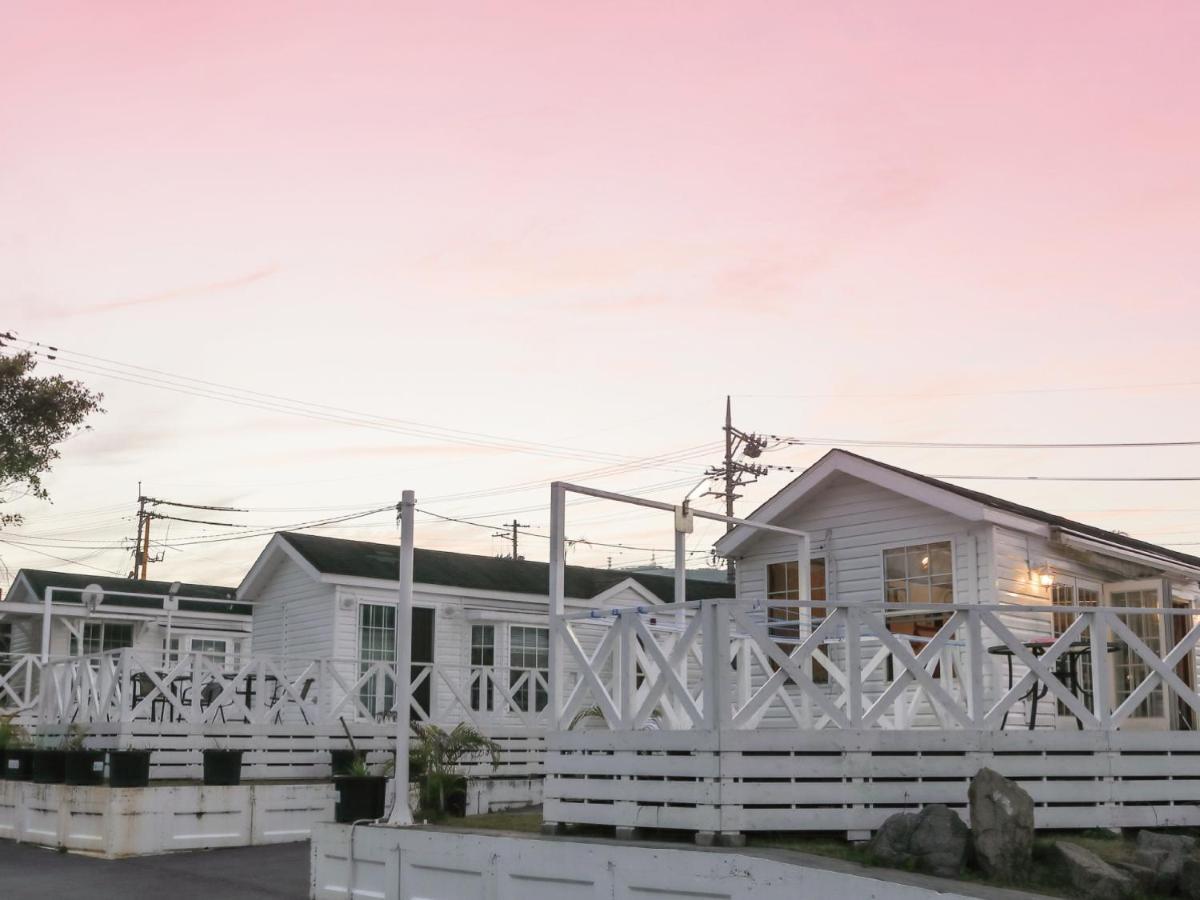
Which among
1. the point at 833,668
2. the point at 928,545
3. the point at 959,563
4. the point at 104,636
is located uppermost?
the point at 928,545

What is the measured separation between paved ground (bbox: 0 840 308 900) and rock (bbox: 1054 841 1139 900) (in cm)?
629

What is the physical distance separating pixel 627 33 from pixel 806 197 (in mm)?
2927

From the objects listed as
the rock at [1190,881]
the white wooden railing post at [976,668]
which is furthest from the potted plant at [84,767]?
the rock at [1190,881]

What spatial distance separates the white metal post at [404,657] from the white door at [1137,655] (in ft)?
27.3

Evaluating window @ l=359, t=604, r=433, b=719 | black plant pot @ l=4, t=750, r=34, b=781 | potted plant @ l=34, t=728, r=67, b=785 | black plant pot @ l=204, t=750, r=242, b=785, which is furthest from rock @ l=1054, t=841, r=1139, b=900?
window @ l=359, t=604, r=433, b=719

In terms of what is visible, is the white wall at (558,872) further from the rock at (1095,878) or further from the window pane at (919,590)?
the window pane at (919,590)

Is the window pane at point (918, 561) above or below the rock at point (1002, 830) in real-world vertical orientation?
above

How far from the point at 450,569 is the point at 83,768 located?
34.0 feet

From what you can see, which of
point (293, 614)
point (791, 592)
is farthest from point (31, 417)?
point (791, 592)

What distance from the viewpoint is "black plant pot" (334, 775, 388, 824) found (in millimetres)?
10195

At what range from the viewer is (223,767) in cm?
1402

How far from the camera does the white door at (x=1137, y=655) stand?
47.0 feet

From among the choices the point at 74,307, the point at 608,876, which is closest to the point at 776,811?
the point at 608,876

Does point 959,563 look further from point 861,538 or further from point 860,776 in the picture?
point 860,776
